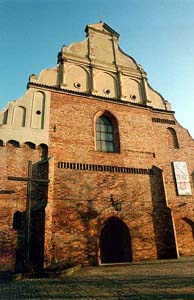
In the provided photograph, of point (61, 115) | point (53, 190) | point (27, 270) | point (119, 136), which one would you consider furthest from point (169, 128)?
point (27, 270)

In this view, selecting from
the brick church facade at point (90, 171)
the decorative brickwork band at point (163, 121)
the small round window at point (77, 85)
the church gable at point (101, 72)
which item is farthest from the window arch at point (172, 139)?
the small round window at point (77, 85)

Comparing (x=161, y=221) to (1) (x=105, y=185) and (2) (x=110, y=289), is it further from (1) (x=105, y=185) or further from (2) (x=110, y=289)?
(2) (x=110, y=289)

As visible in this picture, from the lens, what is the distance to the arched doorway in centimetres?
1070

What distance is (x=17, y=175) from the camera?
9914 mm

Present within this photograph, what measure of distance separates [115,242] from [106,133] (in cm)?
575

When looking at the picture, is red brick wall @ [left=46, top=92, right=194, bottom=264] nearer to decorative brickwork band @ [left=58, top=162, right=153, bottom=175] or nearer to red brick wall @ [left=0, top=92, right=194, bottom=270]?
red brick wall @ [left=0, top=92, right=194, bottom=270]

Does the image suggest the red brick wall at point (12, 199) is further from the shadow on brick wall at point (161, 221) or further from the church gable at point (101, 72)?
the shadow on brick wall at point (161, 221)

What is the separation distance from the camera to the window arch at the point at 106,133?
12422 mm

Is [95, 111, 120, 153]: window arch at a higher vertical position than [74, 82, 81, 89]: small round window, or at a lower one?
lower

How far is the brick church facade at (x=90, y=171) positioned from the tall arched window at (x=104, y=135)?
0.19 ft

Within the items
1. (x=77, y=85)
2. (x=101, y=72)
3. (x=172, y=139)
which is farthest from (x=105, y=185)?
(x=101, y=72)

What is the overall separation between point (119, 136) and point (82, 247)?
6052 millimetres

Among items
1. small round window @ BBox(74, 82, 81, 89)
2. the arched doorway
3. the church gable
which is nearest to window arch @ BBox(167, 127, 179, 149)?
the church gable

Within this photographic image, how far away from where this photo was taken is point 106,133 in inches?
504
